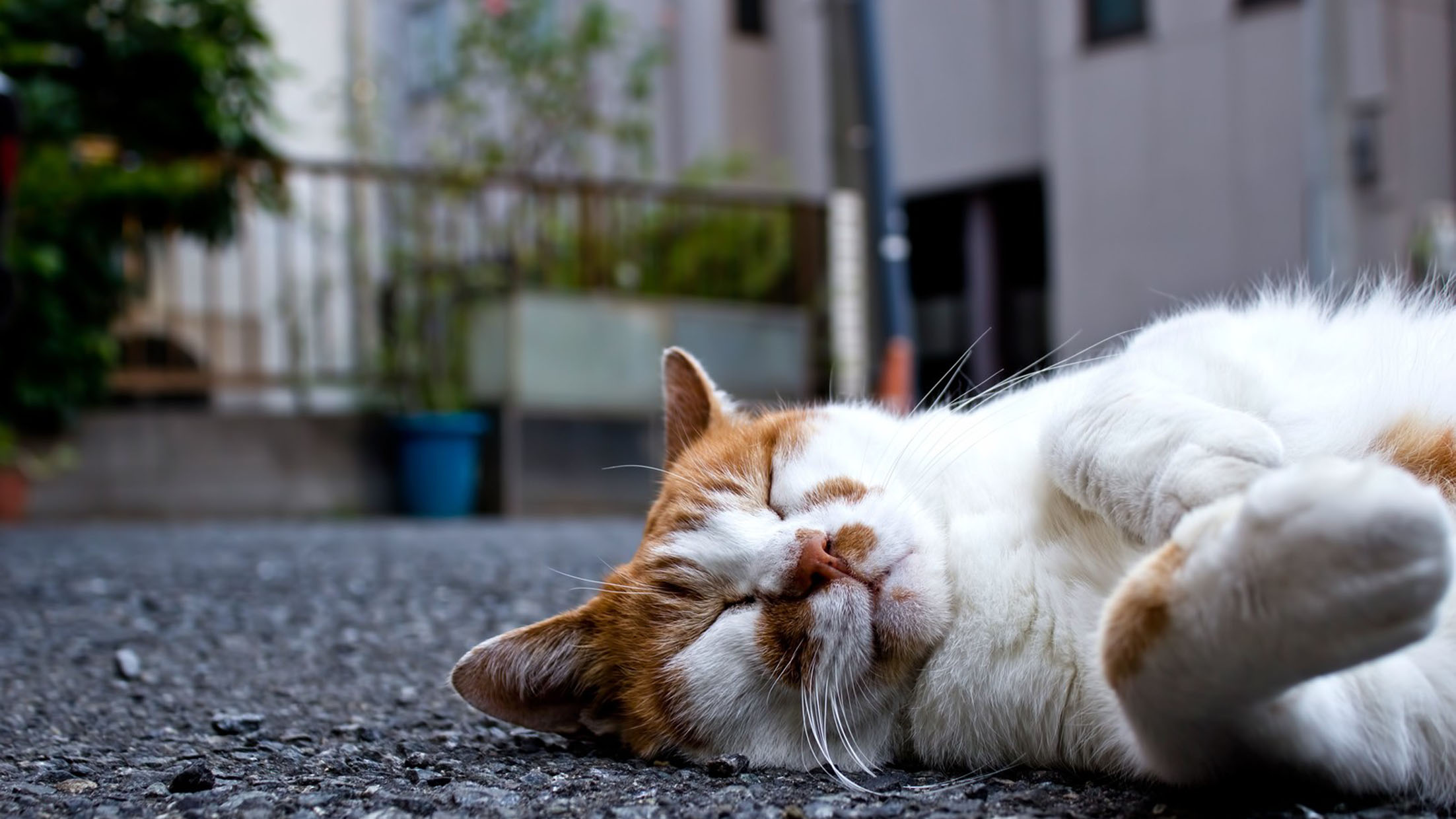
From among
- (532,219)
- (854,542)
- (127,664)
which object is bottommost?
(127,664)

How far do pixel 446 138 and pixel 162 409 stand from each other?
2.94 meters

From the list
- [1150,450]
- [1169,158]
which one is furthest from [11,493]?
[1169,158]

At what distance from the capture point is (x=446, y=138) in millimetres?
8789

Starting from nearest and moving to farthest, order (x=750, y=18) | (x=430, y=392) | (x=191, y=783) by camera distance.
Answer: (x=191, y=783)
(x=430, y=392)
(x=750, y=18)

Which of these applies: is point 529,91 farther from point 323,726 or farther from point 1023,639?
point 1023,639

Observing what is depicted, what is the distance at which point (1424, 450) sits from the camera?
1.43 m

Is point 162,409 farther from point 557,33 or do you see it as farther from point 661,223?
point 557,33

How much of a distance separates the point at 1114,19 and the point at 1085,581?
9.34 metres

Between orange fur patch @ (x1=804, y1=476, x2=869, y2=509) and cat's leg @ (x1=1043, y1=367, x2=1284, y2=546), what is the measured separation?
277 mm

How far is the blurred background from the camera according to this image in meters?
6.64

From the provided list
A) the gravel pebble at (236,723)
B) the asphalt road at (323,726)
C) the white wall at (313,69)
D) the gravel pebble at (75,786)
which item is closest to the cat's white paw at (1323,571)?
the asphalt road at (323,726)

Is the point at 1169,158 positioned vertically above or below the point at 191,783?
above

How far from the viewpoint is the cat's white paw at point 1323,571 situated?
3.23 ft

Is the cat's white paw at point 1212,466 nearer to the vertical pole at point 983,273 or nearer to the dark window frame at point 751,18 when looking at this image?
the vertical pole at point 983,273
